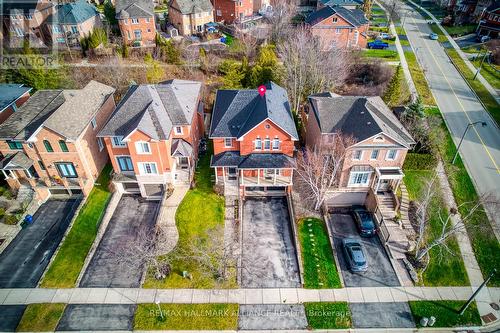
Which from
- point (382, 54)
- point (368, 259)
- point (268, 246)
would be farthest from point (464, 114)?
point (268, 246)

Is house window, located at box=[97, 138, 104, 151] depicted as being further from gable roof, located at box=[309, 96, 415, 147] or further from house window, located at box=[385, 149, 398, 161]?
house window, located at box=[385, 149, 398, 161]

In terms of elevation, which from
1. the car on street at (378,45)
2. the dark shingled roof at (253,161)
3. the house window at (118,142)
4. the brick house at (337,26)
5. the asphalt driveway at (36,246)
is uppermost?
the brick house at (337,26)

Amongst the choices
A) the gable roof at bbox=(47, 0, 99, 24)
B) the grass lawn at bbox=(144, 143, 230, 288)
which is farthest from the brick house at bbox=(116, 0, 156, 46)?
the grass lawn at bbox=(144, 143, 230, 288)

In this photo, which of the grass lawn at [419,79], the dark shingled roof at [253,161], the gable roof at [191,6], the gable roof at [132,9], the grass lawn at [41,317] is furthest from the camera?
the gable roof at [191,6]

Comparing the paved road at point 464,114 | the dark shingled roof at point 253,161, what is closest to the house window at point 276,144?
the dark shingled roof at point 253,161

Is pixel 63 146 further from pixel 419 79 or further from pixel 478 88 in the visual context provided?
pixel 478 88

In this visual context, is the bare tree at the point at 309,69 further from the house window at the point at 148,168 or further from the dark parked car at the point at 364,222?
the house window at the point at 148,168

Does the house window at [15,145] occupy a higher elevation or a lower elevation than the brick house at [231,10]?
lower
